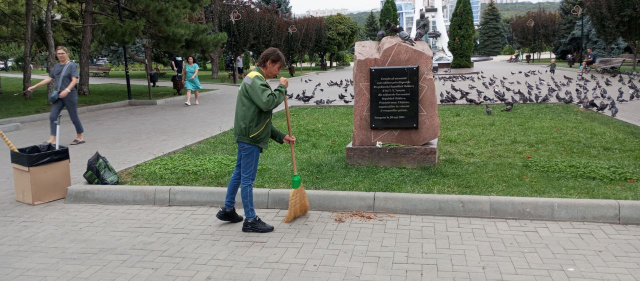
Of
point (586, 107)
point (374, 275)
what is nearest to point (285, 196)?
point (374, 275)

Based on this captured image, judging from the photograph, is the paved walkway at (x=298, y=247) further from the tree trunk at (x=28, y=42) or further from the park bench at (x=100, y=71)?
the park bench at (x=100, y=71)

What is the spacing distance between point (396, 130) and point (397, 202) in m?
1.80

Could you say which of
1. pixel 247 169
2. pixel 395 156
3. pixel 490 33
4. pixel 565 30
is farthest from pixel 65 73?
pixel 490 33

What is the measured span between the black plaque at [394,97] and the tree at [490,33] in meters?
72.3

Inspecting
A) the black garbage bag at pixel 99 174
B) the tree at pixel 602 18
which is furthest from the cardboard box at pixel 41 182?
the tree at pixel 602 18

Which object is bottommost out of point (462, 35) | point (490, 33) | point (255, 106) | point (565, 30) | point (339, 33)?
point (255, 106)

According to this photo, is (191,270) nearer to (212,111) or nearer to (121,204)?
(121,204)

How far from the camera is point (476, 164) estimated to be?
276 inches

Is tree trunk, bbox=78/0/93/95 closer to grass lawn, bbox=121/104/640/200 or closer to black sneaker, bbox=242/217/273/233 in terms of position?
grass lawn, bbox=121/104/640/200

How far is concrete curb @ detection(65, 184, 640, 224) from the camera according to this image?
5.12 m

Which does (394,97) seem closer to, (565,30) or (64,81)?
(64,81)

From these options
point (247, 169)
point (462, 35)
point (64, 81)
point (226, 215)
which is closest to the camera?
point (247, 169)

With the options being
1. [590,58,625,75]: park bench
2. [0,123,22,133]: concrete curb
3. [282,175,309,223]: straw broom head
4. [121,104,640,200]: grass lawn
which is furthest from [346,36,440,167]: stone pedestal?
[590,58,625,75]: park bench

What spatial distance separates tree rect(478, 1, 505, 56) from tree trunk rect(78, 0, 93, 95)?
64.9 m
